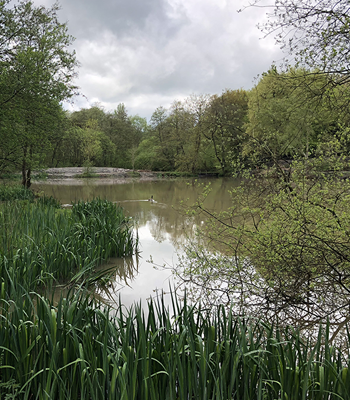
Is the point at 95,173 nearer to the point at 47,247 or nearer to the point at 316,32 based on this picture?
the point at 47,247

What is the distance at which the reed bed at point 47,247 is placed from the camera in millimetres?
3371

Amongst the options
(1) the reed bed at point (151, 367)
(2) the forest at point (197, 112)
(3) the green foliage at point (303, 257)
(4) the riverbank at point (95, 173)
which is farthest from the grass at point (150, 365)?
(4) the riverbank at point (95, 173)

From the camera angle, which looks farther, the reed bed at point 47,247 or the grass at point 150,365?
the reed bed at point 47,247

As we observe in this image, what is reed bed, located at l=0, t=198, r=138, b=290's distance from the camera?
337 centimetres

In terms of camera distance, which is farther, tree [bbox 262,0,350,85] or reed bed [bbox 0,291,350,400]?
tree [bbox 262,0,350,85]

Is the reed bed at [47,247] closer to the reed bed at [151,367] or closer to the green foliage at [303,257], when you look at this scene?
the reed bed at [151,367]

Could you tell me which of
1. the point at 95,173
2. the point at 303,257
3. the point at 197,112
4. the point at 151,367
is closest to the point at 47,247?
the point at 151,367

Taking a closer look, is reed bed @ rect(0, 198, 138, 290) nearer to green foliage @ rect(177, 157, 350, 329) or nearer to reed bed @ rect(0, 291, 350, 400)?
reed bed @ rect(0, 291, 350, 400)

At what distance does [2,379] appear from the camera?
73.5 inches

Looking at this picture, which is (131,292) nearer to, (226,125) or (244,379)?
(226,125)

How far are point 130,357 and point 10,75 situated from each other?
7457 millimetres

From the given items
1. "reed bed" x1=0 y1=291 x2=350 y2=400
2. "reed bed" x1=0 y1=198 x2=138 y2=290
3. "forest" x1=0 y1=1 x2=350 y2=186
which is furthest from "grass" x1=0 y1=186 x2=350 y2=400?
"forest" x1=0 y1=1 x2=350 y2=186

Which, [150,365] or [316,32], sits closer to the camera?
[150,365]

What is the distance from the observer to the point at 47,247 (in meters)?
4.22
